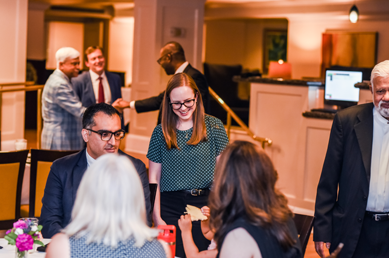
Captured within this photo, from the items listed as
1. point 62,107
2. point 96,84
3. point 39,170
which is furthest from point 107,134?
point 96,84

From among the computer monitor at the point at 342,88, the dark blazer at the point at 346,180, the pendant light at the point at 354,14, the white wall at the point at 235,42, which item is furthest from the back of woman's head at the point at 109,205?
the white wall at the point at 235,42

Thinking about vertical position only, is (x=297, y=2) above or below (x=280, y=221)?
above

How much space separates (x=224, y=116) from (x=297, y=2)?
128 inches

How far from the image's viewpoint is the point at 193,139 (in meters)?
2.82

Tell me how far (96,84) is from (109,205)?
4.19 m

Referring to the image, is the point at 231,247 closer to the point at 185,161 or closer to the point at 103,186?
the point at 103,186

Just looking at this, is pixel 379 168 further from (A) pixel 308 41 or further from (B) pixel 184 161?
(A) pixel 308 41

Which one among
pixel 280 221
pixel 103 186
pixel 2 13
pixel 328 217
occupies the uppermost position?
pixel 2 13

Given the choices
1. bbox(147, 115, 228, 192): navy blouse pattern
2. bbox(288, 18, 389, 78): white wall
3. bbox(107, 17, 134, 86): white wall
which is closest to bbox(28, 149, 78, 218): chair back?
bbox(147, 115, 228, 192): navy blouse pattern

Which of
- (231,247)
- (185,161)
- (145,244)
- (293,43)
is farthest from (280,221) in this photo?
(293,43)

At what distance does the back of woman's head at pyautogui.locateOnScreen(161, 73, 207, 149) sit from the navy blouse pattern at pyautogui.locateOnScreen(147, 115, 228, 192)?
3 centimetres

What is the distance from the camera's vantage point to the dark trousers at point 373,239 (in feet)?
7.97

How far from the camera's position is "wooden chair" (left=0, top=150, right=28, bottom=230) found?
11.2 ft

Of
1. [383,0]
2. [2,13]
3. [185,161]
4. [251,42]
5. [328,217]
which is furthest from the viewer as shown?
[251,42]
